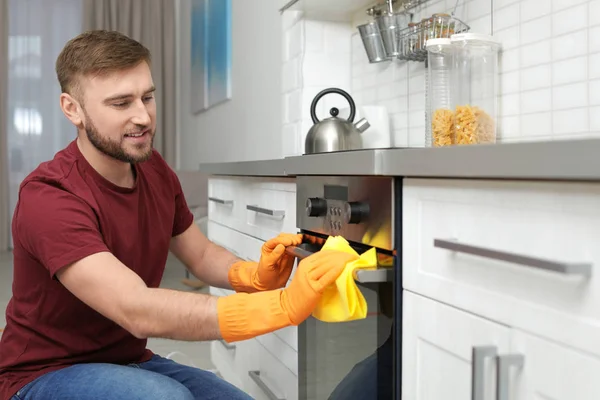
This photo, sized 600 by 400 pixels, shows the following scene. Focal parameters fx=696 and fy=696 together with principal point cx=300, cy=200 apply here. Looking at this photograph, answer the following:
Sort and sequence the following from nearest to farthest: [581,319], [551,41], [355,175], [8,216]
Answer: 1. [581,319]
2. [355,175]
3. [551,41]
4. [8,216]

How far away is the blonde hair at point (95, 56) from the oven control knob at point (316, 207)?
541 millimetres

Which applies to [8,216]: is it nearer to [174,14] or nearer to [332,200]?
[174,14]

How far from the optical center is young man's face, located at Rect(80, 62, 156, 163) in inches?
64.9

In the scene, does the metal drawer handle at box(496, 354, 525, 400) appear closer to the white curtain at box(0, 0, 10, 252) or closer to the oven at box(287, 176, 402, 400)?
the oven at box(287, 176, 402, 400)

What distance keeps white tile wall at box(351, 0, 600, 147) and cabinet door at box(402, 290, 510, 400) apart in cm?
65

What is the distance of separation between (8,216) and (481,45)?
6316mm

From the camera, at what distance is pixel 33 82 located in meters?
7.18

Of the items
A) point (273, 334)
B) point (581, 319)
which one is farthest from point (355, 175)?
point (273, 334)

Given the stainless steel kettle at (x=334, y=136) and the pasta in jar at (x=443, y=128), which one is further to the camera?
the stainless steel kettle at (x=334, y=136)

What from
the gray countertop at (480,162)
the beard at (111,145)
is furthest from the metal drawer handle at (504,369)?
the beard at (111,145)

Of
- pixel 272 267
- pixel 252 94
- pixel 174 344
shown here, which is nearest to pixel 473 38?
pixel 272 267

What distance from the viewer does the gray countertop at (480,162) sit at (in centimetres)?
79

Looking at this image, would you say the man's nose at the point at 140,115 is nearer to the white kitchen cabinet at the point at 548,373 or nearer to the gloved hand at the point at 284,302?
the gloved hand at the point at 284,302

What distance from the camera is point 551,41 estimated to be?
1.66 m
